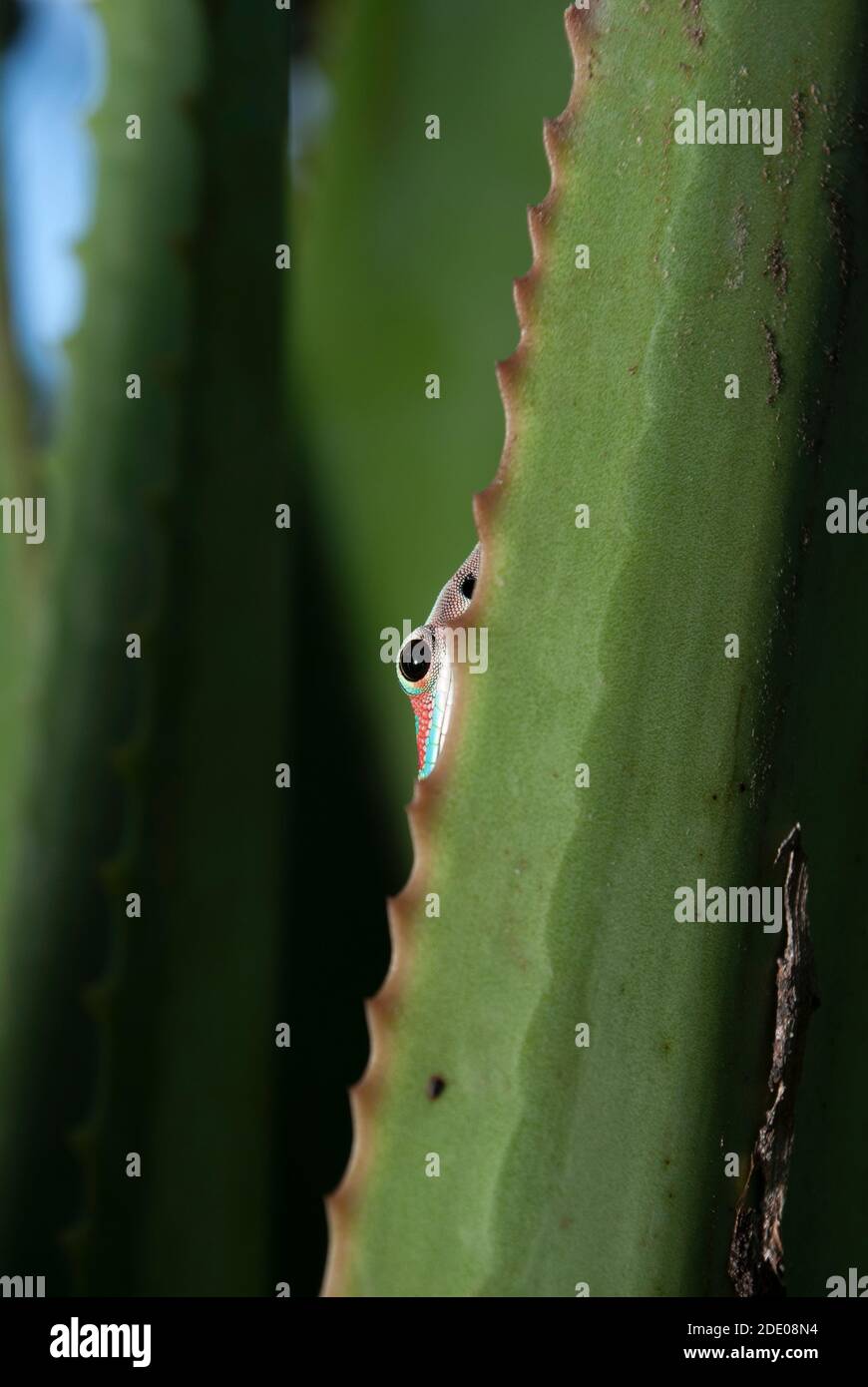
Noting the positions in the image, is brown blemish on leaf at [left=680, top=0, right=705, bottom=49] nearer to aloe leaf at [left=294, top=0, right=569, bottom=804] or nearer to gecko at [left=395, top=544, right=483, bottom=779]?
gecko at [left=395, top=544, right=483, bottom=779]

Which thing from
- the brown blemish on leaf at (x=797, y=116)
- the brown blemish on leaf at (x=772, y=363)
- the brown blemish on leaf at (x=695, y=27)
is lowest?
the brown blemish on leaf at (x=772, y=363)

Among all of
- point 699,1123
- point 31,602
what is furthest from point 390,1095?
point 31,602

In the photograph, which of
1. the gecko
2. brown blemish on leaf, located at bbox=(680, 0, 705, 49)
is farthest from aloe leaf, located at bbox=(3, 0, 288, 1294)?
brown blemish on leaf, located at bbox=(680, 0, 705, 49)

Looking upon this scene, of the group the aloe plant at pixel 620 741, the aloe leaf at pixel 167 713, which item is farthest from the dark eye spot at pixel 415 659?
the aloe plant at pixel 620 741

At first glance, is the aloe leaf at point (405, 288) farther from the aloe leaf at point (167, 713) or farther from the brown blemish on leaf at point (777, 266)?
the brown blemish on leaf at point (777, 266)

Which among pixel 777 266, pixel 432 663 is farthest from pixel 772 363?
pixel 432 663

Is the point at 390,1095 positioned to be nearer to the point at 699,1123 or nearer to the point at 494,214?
the point at 699,1123

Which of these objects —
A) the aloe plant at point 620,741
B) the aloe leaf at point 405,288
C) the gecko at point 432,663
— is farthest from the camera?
the aloe leaf at point 405,288
